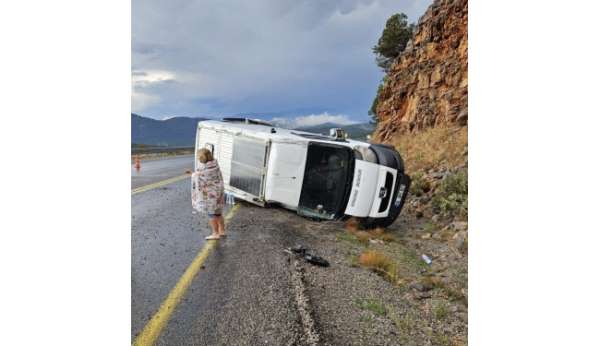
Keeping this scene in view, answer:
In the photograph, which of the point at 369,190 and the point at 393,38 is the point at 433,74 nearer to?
the point at 393,38

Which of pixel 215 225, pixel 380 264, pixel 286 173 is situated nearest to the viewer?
pixel 380 264

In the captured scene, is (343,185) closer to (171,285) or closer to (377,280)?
(377,280)

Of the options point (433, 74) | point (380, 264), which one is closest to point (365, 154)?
point (380, 264)

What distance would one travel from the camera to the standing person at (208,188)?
4.06 metres

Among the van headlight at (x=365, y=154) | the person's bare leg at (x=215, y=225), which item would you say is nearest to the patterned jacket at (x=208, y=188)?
the person's bare leg at (x=215, y=225)

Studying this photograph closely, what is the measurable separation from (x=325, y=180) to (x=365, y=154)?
2.23ft

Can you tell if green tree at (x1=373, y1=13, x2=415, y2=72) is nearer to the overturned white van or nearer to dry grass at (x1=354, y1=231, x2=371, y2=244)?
the overturned white van

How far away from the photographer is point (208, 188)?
416 cm

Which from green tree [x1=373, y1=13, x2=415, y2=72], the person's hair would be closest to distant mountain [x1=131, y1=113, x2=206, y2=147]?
the person's hair

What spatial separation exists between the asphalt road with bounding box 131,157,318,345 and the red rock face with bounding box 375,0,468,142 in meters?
2.34

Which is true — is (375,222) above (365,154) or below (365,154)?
below

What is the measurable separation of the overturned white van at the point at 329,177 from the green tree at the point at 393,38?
149cm
